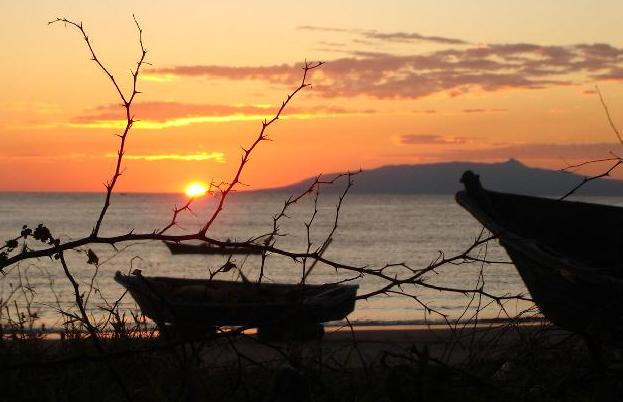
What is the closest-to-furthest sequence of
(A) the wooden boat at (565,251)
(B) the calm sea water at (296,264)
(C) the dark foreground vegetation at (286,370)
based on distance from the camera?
(C) the dark foreground vegetation at (286,370), (A) the wooden boat at (565,251), (B) the calm sea water at (296,264)

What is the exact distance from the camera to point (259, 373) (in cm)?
544

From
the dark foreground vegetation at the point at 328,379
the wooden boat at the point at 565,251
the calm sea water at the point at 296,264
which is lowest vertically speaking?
the calm sea water at the point at 296,264

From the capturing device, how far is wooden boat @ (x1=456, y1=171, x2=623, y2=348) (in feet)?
18.7

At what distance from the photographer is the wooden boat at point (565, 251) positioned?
5711 mm

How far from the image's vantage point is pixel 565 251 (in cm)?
887

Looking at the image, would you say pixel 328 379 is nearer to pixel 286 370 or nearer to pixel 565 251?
pixel 286 370

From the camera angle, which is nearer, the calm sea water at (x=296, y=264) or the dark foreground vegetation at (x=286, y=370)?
the dark foreground vegetation at (x=286, y=370)

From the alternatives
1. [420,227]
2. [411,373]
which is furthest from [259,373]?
[420,227]

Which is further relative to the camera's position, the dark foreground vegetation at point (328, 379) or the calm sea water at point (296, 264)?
the calm sea water at point (296, 264)

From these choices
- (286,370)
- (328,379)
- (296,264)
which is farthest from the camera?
(296,264)

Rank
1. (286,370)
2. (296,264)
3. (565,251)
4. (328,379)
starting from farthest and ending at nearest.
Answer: (296,264) < (565,251) < (328,379) < (286,370)

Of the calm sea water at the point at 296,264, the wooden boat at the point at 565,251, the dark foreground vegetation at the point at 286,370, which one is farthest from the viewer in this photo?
the calm sea water at the point at 296,264

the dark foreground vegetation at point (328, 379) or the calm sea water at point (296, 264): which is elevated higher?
the dark foreground vegetation at point (328, 379)

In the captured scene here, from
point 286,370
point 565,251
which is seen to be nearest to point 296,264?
point 565,251
